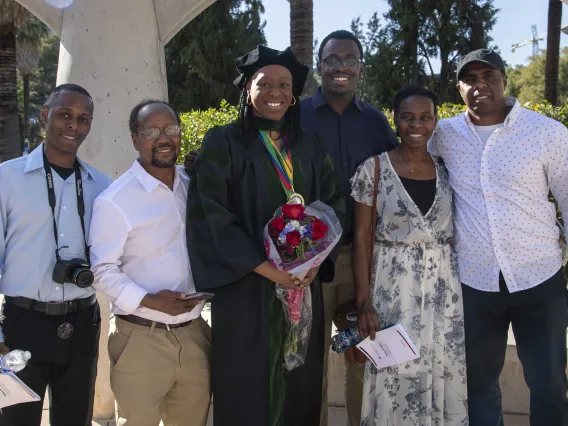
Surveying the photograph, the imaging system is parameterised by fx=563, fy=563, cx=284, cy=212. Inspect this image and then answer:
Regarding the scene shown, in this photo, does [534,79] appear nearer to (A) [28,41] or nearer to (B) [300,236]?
(A) [28,41]

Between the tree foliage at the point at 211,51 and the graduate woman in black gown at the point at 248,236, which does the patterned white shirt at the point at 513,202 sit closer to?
the graduate woman in black gown at the point at 248,236

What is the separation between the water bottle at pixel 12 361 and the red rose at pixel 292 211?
4.08 feet

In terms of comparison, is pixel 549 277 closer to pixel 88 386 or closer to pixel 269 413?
pixel 269 413

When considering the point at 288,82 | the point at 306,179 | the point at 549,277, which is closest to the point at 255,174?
the point at 306,179

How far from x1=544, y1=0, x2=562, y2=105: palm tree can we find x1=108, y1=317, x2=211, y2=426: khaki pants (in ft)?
45.5

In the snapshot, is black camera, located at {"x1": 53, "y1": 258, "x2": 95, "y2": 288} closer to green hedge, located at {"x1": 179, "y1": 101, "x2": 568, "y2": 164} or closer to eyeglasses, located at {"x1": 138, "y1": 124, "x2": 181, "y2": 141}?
eyeglasses, located at {"x1": 138, "y1": 124, "x2": 181, "y2": 141}

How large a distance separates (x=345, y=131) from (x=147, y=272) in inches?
61.8

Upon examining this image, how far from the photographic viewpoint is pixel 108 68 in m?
3.92

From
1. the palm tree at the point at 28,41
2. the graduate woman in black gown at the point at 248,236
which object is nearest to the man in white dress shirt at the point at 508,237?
the graduate woman in black gown at the point at 248,236

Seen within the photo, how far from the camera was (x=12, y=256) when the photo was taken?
2598 mm

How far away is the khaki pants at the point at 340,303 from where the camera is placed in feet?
11.5

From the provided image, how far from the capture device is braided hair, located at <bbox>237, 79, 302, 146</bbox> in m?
2.87

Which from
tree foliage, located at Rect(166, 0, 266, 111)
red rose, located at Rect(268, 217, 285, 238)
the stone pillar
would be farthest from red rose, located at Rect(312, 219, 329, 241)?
tree foliage, located at Rect(166, 0, 266, 111)

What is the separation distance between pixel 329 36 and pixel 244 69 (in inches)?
36.0
